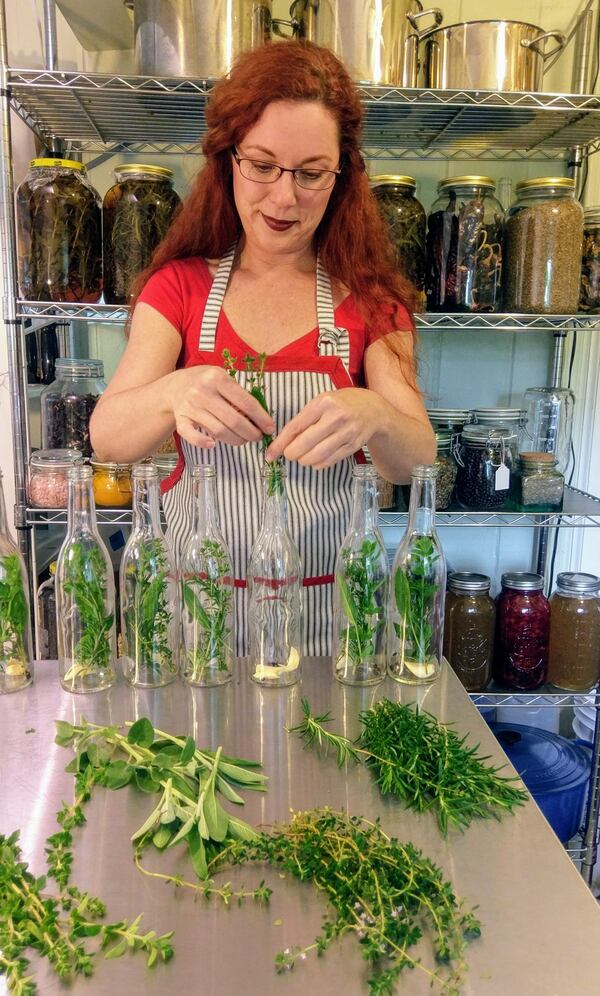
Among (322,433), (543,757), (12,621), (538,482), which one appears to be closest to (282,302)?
(322,433)

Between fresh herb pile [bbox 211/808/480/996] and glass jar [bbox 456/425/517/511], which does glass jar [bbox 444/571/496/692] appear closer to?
glass jar [bbox 456/425/517/511]

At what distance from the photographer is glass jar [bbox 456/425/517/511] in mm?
1903

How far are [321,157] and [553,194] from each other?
2.68 ft

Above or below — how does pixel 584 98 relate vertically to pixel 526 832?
above

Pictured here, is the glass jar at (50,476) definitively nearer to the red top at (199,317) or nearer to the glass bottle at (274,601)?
the red top at (199,317)

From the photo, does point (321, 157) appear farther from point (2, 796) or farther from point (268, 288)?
point (2, 796)

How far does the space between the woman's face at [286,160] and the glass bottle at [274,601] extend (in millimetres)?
497

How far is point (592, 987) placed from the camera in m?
0.57

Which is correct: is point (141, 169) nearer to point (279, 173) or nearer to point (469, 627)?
point (279, 173)

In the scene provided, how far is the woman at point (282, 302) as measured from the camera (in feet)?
3.95

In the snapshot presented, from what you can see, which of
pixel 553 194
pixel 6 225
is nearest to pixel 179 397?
pixel 6 225

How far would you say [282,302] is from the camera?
1.41 meters

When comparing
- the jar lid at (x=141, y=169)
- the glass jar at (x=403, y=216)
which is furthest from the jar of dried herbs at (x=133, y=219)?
the glass jar at (x=403, y=216)

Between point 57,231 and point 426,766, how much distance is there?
1421 millimetres
